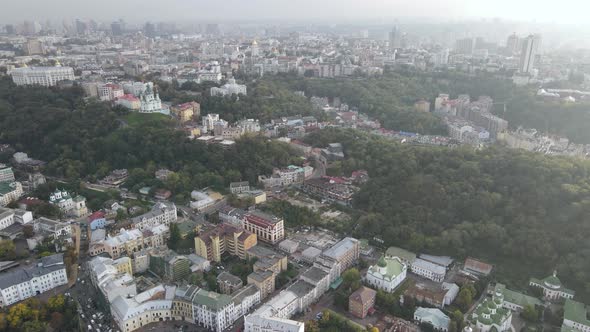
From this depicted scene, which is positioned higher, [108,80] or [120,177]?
[108,80]

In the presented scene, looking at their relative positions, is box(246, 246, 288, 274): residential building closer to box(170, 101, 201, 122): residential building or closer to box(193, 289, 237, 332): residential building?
box(193, 289, 237, 332): residential building

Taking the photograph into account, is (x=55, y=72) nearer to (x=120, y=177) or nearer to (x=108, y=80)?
(x=108, y=80)

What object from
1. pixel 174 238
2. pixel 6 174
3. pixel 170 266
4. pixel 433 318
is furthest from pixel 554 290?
pixel 6 174

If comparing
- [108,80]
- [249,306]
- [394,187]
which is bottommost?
[249,306]

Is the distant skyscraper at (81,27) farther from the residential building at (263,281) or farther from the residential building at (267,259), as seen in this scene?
the residential building at (263,281)

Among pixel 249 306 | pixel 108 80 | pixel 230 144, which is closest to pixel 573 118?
pixel 230 144

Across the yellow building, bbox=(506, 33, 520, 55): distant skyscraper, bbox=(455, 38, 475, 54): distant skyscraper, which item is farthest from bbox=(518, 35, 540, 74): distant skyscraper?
the yellow building

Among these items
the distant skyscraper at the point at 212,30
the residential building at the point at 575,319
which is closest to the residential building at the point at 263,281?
the residential building at the point at 575,319
